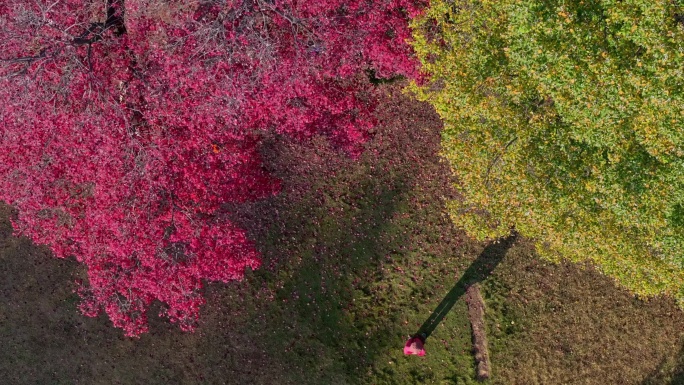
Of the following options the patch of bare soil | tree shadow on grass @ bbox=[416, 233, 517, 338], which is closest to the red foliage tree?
tree shadow on grass @ bbox=[416, 233, 517, 338]

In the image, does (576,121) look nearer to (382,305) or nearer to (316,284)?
(382,305)

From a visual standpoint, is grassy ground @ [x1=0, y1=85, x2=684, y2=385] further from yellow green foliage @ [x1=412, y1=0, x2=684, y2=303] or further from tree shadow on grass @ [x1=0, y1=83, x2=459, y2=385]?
yellow green foliage @ [x1=412, y1=0, x2=684, y2=303]

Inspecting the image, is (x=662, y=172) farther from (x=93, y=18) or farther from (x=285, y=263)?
(x=93, y=18)

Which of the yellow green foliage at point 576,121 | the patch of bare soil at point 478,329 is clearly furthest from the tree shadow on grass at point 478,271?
the yellow green foliage at point 576,121

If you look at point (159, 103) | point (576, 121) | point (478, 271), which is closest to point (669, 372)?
point (478, 271)

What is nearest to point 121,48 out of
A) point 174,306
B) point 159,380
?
point 174,306
